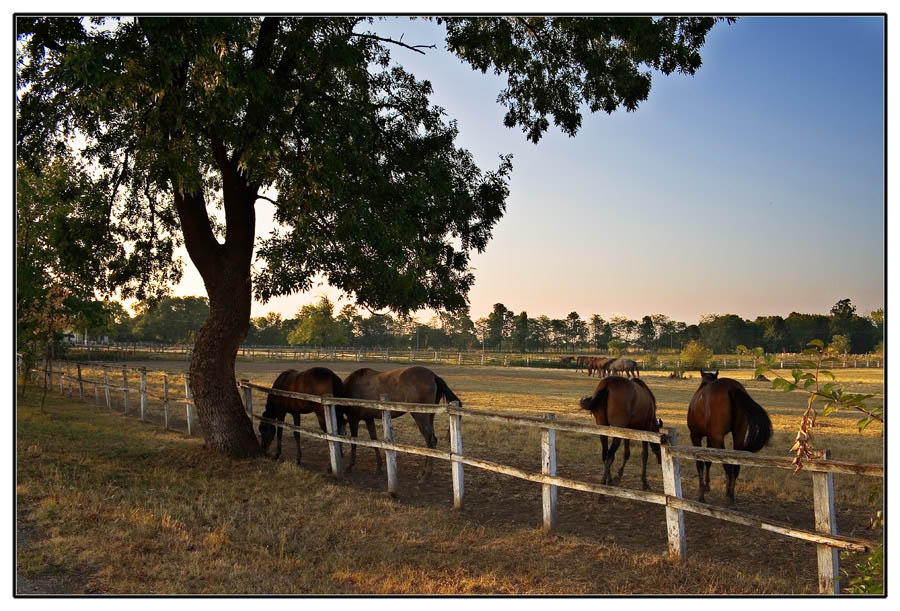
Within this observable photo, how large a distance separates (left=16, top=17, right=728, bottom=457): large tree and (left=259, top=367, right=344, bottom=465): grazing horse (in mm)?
620

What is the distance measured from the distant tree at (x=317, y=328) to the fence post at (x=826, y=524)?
264ft

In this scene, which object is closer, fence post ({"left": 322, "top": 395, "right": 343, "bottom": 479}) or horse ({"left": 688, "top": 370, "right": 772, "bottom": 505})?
horse ({"left": 688, "top": 370, "right": 772, "bottom": 505})

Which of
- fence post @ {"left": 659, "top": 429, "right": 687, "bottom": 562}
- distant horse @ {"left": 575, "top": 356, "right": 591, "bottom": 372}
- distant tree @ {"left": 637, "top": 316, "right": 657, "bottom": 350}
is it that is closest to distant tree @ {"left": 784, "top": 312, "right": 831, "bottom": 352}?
distant horse @ {"left": 575, "top": 356, "right": 591, "bottom": 372}

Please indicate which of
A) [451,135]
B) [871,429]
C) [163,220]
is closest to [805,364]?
[451,135]

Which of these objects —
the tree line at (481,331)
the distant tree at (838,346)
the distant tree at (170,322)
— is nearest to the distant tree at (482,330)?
the tree line at (481,331)

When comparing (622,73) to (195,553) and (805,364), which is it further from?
(195,553)

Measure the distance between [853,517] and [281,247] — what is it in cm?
830

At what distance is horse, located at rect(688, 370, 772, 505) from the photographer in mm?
7680

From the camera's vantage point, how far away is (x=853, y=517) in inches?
303

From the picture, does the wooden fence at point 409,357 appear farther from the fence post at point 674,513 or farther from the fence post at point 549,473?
the fence post at point 674,513

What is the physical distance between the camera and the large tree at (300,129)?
729 cm

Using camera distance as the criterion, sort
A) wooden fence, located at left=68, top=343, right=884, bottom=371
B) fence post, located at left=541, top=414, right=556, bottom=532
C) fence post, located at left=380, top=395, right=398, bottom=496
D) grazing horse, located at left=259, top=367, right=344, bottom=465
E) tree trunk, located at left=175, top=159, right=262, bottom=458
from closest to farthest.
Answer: fence post, located at left=541, top=414, right=556, bottom=532 < fence post, located at left=380, top=395, right=398, bottom=496 < tree trunk, located at left=175, top=159, right=262, bottom=458 < grazing horse, located at left=259, top=367, right=344, bottom=465 < wooden fence, located at left=68, top=343, right=884, bottom=371

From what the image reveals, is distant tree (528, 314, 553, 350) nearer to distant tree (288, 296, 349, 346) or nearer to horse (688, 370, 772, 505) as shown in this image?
distant tree (288, 296, 349, 346)

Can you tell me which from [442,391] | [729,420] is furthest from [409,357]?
[729,420]
